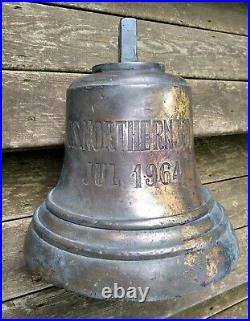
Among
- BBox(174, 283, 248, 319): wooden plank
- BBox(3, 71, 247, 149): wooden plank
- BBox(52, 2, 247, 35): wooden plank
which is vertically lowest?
BBox(174, 283, 248, 319): wooden plank

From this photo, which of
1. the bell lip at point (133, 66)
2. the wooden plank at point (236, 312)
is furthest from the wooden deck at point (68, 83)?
the bell lip at point (133, 66)

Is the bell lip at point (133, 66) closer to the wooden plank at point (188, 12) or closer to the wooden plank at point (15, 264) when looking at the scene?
the wooden plank at point (188, 12)

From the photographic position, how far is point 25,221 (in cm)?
128

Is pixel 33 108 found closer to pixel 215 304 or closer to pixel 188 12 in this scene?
pixel 188 12

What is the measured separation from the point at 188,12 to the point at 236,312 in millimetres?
1424

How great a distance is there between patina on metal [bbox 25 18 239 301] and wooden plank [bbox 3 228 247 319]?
46cm

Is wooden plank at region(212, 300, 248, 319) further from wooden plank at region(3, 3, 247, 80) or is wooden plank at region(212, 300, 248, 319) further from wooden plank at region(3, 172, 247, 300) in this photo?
wooden plank at region(3, 3, 247, 80)

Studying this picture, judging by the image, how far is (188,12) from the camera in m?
1.46

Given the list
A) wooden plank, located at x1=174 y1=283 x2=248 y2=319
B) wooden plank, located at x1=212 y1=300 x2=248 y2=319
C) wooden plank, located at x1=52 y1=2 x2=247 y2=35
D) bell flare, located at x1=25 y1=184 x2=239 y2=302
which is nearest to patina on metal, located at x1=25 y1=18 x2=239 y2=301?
bell flare, located at x1=25 y1=184 x2=239 y2=302

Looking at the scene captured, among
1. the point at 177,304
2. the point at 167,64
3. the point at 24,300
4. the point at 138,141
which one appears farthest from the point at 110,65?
the point at 177,304

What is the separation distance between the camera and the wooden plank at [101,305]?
1346 mm

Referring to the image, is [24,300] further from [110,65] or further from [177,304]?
[110,65]

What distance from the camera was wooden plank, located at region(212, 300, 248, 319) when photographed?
6.40ft

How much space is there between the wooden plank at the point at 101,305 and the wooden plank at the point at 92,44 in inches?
29.8
